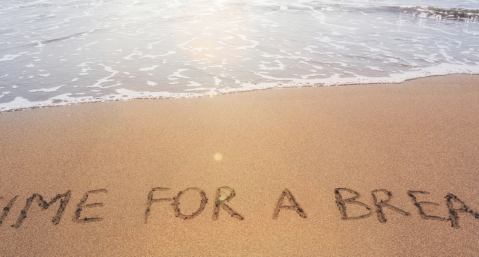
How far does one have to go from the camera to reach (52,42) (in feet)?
22.2

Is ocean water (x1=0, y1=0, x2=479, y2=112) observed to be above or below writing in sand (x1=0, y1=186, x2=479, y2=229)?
above

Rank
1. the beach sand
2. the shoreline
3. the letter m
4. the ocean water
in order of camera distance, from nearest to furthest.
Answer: the beach sand → the letter m → the shoreline → the ocean water

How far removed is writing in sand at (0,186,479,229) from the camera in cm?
220

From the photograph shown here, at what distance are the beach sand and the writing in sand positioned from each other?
0.04 feet

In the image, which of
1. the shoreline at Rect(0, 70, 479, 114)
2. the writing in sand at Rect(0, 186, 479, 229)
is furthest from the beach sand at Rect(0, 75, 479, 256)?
the shoreline at Rect(0, 70, 479, 114)

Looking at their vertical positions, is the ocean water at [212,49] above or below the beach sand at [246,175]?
above

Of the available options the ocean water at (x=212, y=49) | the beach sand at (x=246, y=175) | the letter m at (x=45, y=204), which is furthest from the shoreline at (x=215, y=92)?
the letter m at (x=45, y=204)

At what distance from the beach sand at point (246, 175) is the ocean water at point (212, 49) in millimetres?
737

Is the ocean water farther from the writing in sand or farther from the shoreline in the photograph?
the writing in sand

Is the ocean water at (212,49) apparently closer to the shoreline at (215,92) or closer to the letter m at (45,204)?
the shoreline at (215,92)

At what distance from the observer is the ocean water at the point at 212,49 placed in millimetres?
4637

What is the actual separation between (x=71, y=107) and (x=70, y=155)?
4.23 ft

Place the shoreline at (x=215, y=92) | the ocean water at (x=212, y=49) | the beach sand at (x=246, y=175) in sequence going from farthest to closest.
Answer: the ocean water at (x=212, y=49) → the shoreline at (x=215, y=92) → the beach sand at (x=246, y=175)

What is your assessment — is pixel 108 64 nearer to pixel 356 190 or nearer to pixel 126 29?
pixel 126 29
